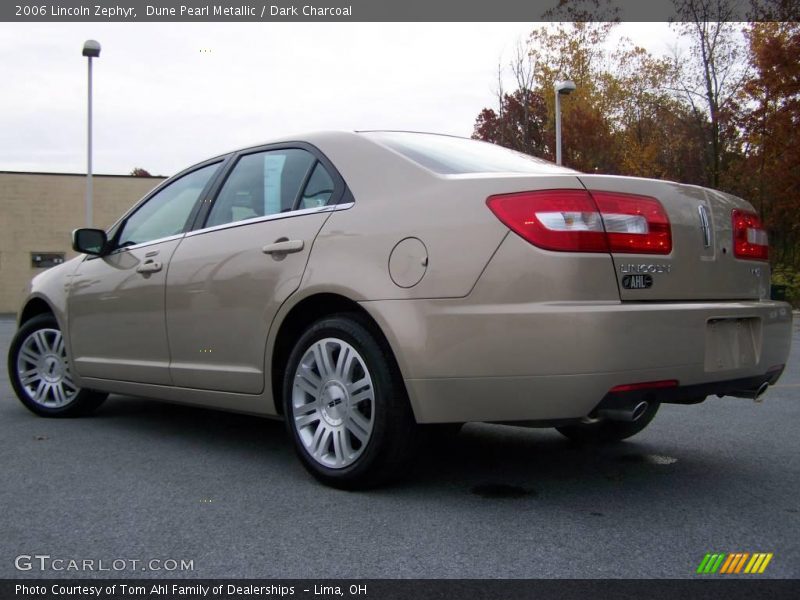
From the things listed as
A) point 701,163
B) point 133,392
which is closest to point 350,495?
point 133,392

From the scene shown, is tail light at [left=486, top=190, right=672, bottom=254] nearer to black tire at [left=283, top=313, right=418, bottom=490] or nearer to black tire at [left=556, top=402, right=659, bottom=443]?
black tire at [left=283, top=313, right=418, bottom=490]

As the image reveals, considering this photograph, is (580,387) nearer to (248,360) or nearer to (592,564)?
(592,564)

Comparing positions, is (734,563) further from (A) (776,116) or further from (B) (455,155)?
(A) (776,116)

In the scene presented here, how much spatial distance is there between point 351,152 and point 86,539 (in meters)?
1.95

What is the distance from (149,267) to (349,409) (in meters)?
1.80

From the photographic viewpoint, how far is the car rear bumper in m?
2.88

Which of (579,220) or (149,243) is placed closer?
(579,220)

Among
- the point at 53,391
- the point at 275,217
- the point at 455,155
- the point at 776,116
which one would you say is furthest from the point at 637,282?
the point at 776,116

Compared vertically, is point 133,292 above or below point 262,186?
below

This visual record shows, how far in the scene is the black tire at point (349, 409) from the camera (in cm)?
324

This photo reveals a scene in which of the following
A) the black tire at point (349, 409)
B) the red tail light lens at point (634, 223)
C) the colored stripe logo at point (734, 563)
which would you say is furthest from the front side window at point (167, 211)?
the colored stripe logo at point (734, 563)

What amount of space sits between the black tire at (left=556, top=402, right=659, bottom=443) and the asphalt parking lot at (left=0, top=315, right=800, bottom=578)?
0.09 metres

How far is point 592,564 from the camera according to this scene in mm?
2537

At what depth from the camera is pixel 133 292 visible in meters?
4.67
